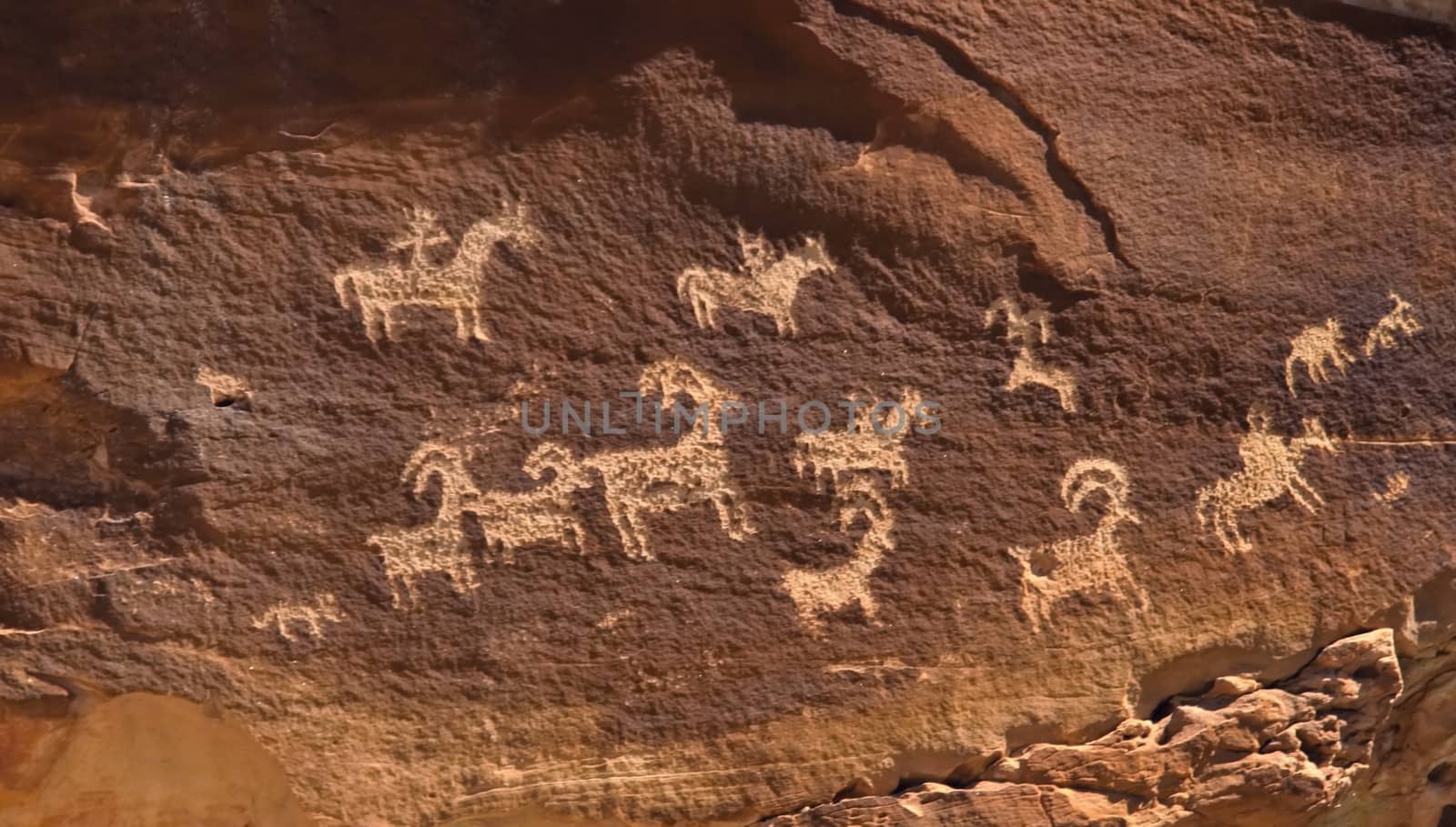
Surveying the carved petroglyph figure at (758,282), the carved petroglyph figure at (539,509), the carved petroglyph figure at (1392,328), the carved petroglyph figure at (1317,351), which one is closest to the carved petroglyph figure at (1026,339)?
the carved petroglyph figure at (758,282)

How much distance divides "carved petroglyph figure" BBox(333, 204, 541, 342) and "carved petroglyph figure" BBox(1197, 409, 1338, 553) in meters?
1.30

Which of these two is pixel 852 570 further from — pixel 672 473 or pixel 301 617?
pixel 301 617

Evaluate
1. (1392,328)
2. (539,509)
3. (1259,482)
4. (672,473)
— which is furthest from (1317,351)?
(539,509)

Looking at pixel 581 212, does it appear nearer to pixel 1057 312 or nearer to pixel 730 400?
pixel 730 400

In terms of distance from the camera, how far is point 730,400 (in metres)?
2.18

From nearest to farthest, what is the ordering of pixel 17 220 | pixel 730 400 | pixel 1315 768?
pixel 17 220
pixel 730 400
pixel 1315 768

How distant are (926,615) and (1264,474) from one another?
0.68m

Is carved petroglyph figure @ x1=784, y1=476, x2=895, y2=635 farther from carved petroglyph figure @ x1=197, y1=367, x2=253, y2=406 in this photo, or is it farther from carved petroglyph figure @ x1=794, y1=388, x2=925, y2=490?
carved petroglyph figure @ x1=197, y1=367, x2=253, y2=406

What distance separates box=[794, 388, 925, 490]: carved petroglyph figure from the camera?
7.18 feet

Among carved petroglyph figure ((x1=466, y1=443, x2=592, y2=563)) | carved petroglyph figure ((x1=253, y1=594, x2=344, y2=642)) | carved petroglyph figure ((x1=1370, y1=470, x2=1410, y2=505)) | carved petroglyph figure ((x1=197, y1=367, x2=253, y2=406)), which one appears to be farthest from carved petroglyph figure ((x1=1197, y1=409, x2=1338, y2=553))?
carved petroglyph figure ((x1=197, y1=367, x2=253, y2=406))

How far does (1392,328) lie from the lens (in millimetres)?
2344

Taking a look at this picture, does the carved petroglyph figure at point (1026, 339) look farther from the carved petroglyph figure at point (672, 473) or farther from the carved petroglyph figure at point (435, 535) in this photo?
the carved petroglyph figure at point (435, 535)

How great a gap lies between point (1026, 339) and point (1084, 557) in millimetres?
399

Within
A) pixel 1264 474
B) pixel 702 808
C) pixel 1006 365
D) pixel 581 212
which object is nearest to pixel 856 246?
pixel 1006 365
